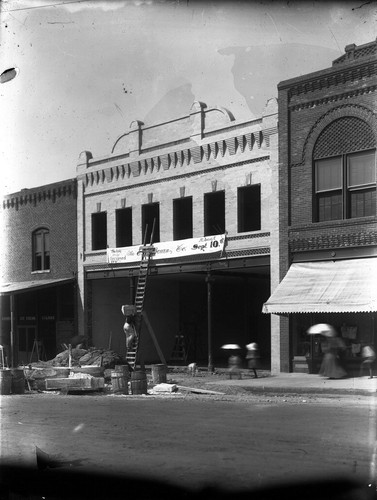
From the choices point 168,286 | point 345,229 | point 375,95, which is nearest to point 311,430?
point 345,229

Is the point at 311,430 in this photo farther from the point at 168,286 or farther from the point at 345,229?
the point at 168,286

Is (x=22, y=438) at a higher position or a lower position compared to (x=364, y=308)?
lower

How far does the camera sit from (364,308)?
62.1ft

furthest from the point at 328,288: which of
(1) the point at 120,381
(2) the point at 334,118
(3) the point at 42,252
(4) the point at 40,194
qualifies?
(4) the point at 40,194

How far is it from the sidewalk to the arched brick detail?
6.69 metres

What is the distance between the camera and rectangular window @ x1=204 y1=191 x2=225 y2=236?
25.9 metres

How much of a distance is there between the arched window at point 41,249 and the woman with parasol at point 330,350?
16406 mm

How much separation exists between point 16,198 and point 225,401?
2226 centimetres

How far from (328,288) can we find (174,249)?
7984mm

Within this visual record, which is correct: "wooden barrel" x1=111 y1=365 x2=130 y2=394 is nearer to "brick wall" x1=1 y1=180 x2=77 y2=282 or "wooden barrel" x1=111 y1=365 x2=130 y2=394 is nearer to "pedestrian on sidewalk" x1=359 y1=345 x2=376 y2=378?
"pedestrian on sidewalk" x1=359 y1=345 x2=376 y2=378

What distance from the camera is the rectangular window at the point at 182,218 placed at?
1077 inches

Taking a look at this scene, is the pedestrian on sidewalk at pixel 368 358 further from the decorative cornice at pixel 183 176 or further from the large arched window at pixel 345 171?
the decorative cornice at pixel 183 176

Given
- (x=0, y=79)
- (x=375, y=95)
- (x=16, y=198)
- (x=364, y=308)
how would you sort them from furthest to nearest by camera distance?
Result: 1. (x=16, y=198)
2. (x=375, y=95)
3. (x=364, y=308)
4. (x=0, y=79)

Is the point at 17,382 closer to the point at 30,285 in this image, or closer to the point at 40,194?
the point at 30,285
